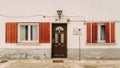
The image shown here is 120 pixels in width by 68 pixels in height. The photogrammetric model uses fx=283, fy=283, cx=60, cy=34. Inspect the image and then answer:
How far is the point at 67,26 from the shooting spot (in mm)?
19953

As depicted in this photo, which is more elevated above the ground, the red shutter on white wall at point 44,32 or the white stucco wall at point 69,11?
the white stucco wall at point 69,11

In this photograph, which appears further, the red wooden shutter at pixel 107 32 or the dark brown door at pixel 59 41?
the dark brown door at pixel 59 41

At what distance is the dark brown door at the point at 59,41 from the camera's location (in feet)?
66.0

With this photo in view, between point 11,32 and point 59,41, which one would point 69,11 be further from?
point 11,32

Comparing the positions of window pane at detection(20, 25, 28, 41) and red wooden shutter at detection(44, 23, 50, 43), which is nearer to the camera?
red wooden shutter at detection(44, 23, 50, 43)

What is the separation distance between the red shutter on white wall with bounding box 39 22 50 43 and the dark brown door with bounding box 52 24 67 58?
0.46 m

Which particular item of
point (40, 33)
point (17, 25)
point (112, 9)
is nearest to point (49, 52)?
point (40, 33)

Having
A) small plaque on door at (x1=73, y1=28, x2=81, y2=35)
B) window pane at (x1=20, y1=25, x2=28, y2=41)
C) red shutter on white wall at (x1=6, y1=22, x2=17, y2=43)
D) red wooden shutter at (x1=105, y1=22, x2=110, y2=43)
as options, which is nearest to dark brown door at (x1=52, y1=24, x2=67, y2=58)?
small plaque on door at (x1=73, y1=28, x2=81, y2=35)

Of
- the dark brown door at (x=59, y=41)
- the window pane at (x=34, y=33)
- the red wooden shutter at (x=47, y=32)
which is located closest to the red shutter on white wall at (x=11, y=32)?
the window pane at (x=34, y=33)

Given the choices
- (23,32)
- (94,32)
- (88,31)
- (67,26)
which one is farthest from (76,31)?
(23,32)

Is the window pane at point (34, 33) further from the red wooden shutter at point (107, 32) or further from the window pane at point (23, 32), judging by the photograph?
the red wooden shutter at point (107, 32)

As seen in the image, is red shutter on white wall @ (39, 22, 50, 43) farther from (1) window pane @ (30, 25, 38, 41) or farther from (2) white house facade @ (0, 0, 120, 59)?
(1) window pane @ (30, 25, 38, 41)

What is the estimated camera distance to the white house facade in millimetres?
19812

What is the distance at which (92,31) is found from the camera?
1984cm
